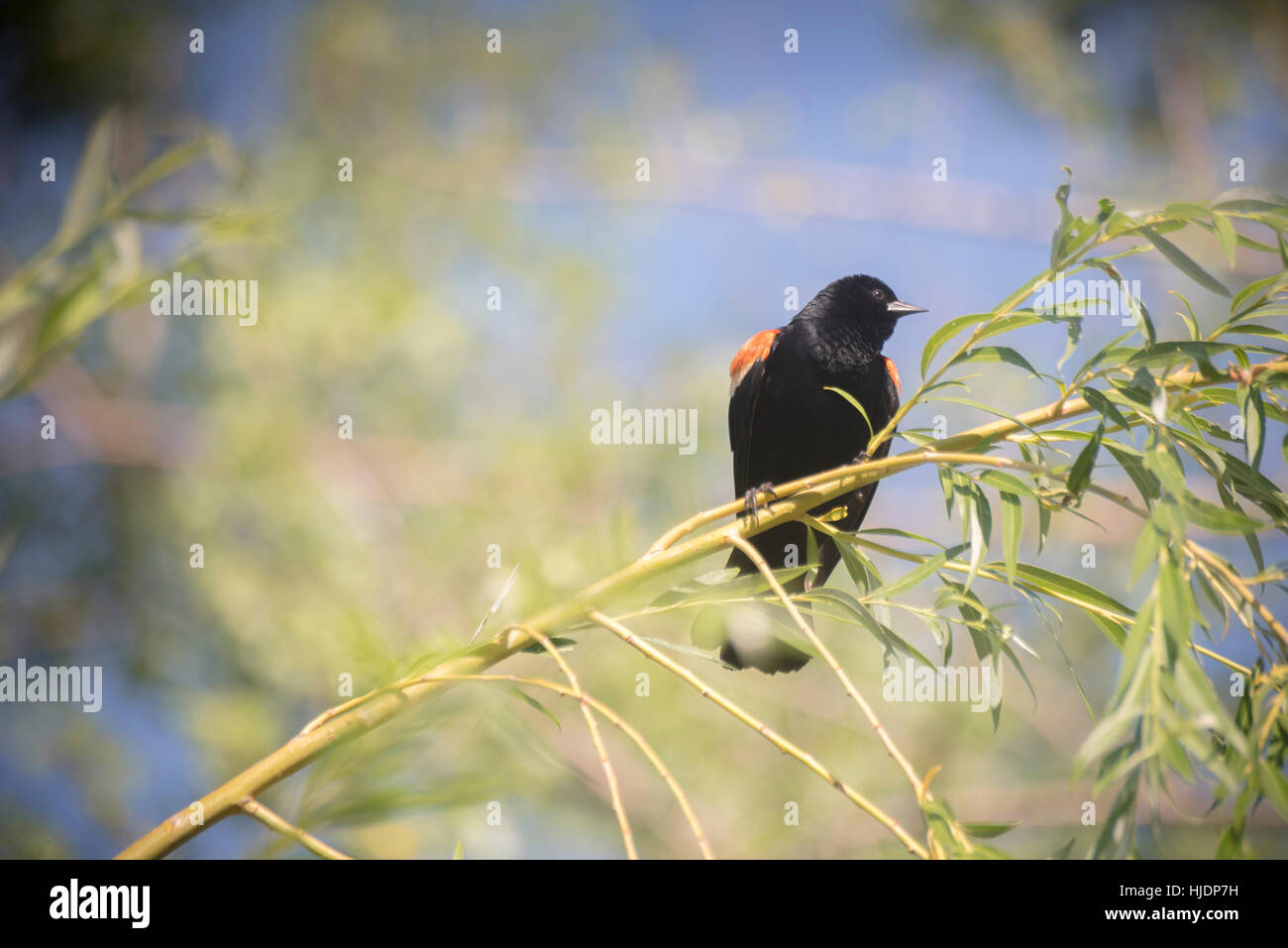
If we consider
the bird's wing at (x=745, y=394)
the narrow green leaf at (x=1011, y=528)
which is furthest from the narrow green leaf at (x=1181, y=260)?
the bird's wing at (x=745, y=394)

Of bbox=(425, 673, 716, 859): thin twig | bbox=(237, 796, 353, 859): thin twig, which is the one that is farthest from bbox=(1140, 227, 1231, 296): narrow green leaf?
bbox=(237, 796, 353, 859): thin twig

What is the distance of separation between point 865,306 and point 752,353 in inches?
14.5

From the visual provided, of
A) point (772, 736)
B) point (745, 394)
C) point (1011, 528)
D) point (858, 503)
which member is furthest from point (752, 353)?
point (772, 736)

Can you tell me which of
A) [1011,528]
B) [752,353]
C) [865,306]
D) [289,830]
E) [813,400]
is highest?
[865,306]

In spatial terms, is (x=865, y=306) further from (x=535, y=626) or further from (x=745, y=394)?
(x=535, y=626)

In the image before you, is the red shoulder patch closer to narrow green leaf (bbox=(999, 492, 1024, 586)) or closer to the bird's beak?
the bird's beak

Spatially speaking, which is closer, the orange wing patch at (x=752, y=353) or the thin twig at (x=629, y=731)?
the thin twig at (x=629, y=731)

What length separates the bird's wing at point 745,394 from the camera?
2.50 meters

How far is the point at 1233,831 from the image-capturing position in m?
0.88

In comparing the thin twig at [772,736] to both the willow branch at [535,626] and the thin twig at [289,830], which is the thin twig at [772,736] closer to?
the willow branch at [535,626]

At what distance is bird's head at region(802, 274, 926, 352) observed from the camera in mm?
2596

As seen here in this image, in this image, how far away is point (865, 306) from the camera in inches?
103
